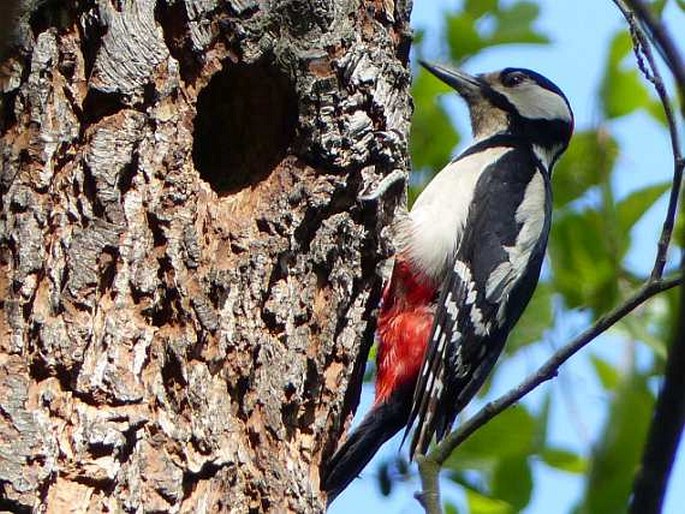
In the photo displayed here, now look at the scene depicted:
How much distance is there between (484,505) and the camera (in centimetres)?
Result: 275

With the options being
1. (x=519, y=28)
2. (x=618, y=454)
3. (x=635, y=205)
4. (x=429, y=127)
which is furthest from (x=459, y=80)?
(x=618, y=454)

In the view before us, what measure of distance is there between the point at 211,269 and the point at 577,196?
1196mm

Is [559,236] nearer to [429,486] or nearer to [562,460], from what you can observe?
[562,460]

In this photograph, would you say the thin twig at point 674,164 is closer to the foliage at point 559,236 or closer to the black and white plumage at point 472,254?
the foliage at point 559,236

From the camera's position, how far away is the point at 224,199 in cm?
243

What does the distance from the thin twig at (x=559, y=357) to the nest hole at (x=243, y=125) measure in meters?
0.85

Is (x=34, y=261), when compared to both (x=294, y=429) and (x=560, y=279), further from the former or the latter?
(x=560, y=279)

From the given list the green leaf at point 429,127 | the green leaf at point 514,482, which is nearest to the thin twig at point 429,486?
the green leaf at point 514,482

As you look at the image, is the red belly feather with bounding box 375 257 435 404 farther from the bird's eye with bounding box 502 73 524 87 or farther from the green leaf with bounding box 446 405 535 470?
the bird's eye with bounding box 502 73 524 87

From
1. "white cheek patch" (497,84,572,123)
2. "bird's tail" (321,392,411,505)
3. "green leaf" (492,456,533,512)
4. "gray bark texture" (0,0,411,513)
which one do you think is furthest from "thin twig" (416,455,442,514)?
"white cheek patch" (497,84,572,123)

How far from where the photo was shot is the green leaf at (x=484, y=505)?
8.75ft

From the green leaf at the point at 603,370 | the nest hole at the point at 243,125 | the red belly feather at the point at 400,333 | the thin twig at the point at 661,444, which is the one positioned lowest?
the thin twig at the point at 661,444

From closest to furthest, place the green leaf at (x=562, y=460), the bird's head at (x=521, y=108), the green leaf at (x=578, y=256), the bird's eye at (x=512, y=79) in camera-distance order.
→ the green leaf at (x=578, y=256), the green leaf at (x=562, y=460), the bird's head at (x=521, y=108), the bird's eye at (x=512, y=79)

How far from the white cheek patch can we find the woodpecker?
0.88 ft
